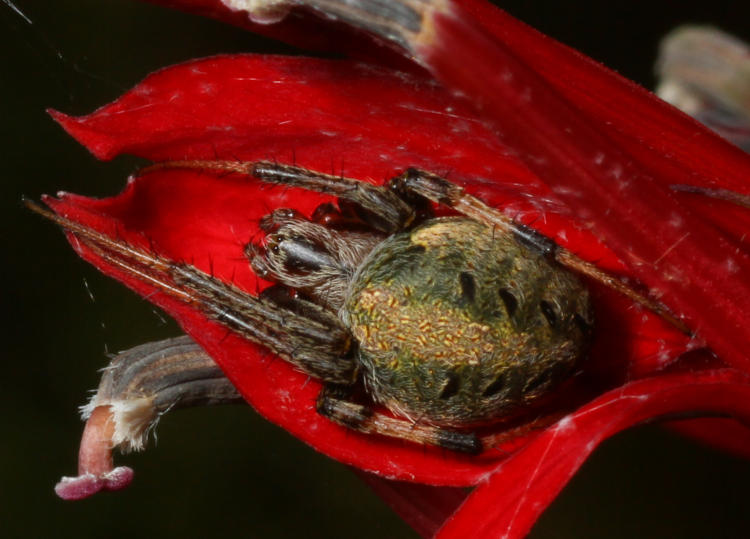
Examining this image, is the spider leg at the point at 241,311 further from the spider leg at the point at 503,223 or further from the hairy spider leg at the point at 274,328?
the spider leg at the point at 503,223

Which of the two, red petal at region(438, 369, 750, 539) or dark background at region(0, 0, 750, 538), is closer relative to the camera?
red petal at region(438, 369, 750, 539)

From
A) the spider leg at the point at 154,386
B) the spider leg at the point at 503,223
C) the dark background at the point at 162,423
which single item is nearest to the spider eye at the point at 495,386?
the spider leg at the point at 503,223

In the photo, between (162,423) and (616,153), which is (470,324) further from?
(162,423)

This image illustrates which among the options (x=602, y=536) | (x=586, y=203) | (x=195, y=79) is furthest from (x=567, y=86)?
(x=602, y=536)

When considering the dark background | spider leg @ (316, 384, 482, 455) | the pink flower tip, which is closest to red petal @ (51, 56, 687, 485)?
spider leg @ (316, 384, 482, 455)

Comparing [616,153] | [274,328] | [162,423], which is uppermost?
[616,153]

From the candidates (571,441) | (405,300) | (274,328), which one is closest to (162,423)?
(274,328)

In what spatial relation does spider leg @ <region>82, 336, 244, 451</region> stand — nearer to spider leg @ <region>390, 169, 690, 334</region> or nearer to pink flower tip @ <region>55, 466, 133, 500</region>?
pink flower tip @ <region>55, 466, 133, 500</region>

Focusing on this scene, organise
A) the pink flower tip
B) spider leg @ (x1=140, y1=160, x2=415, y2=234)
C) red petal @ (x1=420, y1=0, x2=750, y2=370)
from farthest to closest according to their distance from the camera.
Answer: spider leg @ (x1=140, y1=160, x2=415, y2=234) → the pink flower tip → red petal @ (x1=420, y1=0, x2=750, y2=370)
